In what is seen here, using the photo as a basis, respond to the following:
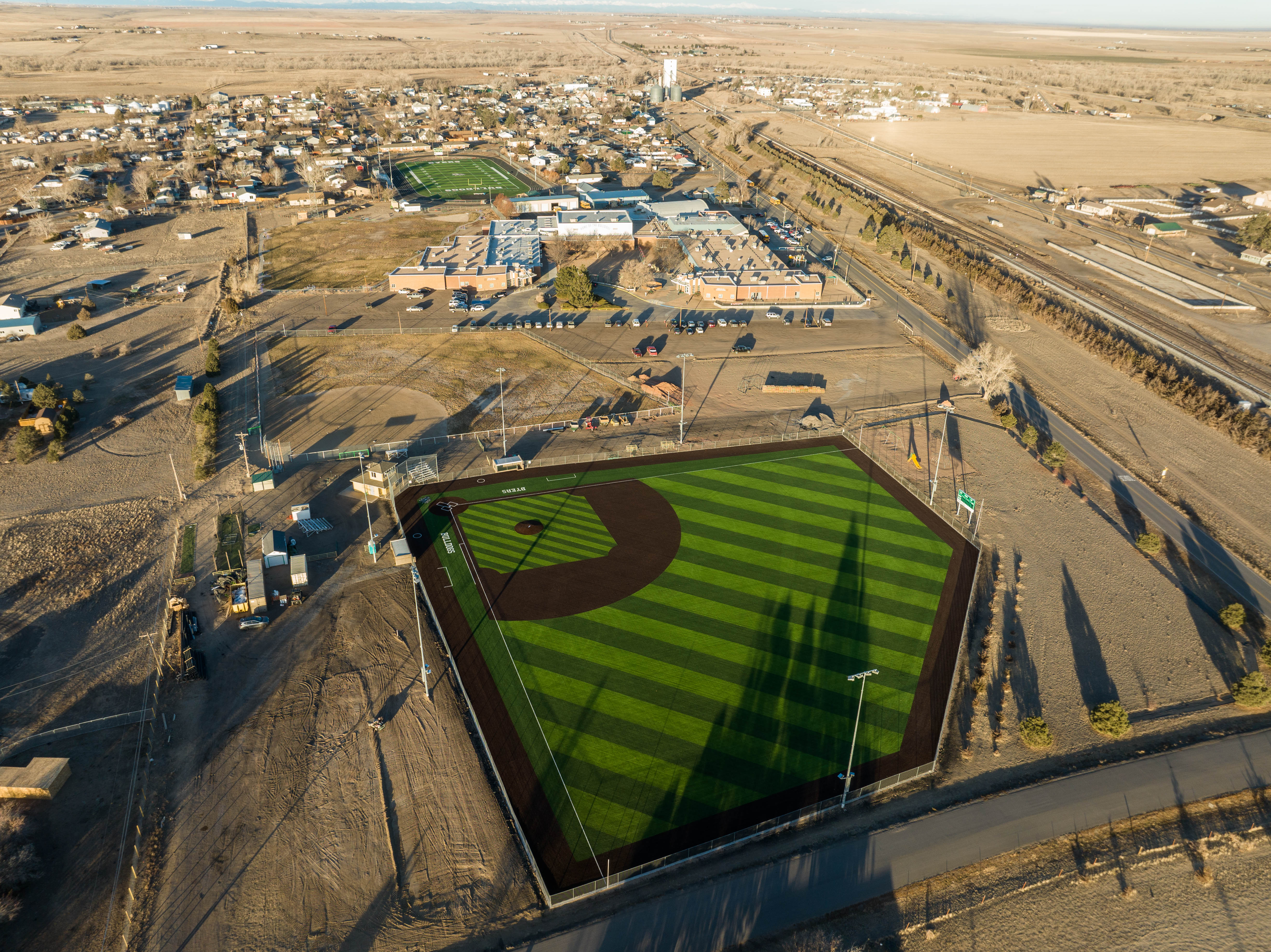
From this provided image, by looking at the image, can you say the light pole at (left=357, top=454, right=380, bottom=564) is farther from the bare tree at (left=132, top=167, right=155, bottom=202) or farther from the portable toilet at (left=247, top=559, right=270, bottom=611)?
the bare tree at (left=132, top=167, right=155, bottom=202)

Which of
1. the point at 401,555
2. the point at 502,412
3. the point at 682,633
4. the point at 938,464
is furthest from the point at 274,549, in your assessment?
the point at 938,464

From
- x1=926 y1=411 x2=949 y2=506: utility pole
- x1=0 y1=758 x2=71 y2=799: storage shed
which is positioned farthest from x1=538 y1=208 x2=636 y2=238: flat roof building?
x1=0 y1=758 x2=71 y2=799: storage shed

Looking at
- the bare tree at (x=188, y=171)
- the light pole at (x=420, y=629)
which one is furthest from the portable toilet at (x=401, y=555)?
the bare tree at (x=188, y=171)

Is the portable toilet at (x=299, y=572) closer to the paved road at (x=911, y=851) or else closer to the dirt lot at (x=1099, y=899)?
the paved road at (x=911, y=851)

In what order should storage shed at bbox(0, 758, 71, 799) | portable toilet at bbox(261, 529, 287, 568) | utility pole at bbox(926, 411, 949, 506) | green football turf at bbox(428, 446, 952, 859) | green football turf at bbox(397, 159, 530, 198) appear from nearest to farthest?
storage shed at bbox(0, 758, 71, 799)
green football turf at bbox(428, 446, 952, 859)
portable toilet at bbox(261, 529, 287, 568)
utility pole at bbox(926, 411, 949, 506)
green football turf at bbox(397, 159, 530, 198)

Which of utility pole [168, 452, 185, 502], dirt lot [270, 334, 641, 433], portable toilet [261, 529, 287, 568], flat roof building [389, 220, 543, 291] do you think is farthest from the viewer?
flat roof building [389, 220, 543, 291]

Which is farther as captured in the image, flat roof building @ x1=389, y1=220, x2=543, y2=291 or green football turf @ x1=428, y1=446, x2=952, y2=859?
flat roof building @ x1=389, y1=220, x2=543, y2=291
